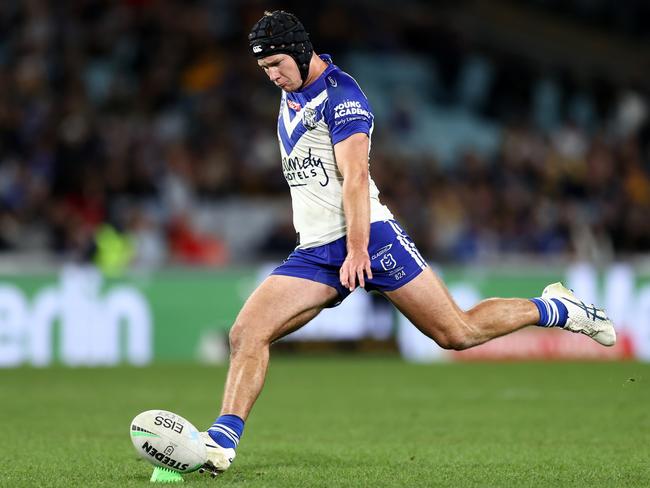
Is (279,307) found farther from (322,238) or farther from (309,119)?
(309,119)

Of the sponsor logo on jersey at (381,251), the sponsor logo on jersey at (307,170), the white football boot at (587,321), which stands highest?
the sponsor logo on jersey at (307,170)

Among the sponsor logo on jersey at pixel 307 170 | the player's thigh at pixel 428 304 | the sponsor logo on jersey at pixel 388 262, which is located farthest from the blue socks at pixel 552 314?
the sponsor logo on jersey at pixel 307 170

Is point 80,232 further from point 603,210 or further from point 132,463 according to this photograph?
point 132,463

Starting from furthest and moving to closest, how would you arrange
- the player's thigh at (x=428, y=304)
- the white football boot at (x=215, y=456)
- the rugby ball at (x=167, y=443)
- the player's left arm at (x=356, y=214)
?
the player's thigh at (x=428, y=304), the player's left arm at (x=356, y=214), the white football boot at (x=215, y=456), the rugby ball at (x=167, y=443)

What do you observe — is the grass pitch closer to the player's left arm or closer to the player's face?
the player's left arm

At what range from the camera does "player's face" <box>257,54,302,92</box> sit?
6953 mm

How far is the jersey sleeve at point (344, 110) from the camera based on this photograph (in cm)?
689

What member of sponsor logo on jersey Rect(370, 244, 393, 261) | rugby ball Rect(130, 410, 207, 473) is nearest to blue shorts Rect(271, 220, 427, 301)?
sponsor logo on jersey Rect(370, 244, 393, 261)

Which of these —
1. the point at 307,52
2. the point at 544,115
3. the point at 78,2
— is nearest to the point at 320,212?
the point at 307,52

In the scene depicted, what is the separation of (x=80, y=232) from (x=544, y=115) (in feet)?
34.8

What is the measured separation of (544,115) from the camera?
24.7 m

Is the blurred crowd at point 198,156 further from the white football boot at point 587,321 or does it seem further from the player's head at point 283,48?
the player's head at point 283,48

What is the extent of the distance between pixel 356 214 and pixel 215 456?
1.43 meters

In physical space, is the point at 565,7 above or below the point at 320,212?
above
